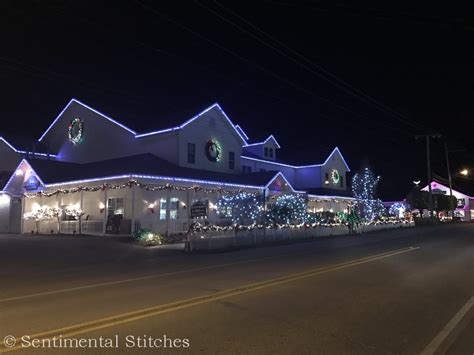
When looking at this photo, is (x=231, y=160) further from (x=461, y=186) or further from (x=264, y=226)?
(x=461, y=186)

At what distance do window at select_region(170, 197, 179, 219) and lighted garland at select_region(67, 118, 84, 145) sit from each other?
11.9 m

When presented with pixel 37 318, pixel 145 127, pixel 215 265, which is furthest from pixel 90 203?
pixel 37 318

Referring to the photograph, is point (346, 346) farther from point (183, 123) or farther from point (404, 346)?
point (183, 123)

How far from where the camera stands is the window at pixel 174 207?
3033 cm

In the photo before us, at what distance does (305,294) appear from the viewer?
10.2m

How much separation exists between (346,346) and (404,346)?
2.64 ft

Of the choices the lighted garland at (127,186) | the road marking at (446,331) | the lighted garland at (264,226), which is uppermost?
the lighted garland at (127,186)

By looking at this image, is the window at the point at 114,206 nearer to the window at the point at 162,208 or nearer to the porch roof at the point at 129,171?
Answer: the porch roof at the point at 129,171

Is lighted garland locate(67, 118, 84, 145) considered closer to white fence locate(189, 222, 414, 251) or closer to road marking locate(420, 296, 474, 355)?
white fence locate(189, 222, 414, 251)

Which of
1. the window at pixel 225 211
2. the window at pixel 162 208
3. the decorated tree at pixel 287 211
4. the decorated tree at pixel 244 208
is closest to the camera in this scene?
the window at pixel 162 208

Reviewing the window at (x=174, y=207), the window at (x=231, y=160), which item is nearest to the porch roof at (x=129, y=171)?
the window at (x=174, y=207)

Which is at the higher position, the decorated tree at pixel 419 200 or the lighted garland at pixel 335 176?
the lighted garland at pixel 335 176

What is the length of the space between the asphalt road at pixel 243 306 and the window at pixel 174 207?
13432 mm

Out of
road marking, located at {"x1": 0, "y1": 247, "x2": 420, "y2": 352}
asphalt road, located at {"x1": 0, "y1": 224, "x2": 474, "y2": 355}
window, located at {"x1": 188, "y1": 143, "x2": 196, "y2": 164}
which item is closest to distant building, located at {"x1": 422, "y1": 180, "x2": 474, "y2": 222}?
window, located at {"x1": 188, "y1": 143, "x2": 196, "y2": 164}
